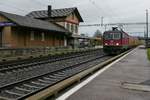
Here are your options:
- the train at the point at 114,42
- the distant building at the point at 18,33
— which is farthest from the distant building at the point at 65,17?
the train at the point at 114,42

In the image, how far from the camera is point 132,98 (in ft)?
23.5

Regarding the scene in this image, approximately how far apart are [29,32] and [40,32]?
9.52ft

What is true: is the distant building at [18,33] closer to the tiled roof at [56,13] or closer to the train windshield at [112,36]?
→ the train windshield at [112,36]

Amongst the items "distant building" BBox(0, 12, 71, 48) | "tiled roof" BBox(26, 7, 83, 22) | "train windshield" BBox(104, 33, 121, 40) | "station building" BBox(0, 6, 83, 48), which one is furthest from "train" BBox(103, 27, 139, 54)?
"tiled roof" BBox(26, 7, 83, 22)

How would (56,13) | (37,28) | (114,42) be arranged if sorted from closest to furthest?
1. (114,42)
2. (37,28)
3. (56,13)

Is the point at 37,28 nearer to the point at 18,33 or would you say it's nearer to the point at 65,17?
the point at 18,33

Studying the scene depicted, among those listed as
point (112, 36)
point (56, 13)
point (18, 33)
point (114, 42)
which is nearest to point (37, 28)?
point (18, 33)

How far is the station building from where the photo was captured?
1171 inches

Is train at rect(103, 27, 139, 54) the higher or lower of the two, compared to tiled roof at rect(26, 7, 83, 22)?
lower

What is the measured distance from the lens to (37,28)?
103 feet

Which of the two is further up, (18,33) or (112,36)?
(18,33)

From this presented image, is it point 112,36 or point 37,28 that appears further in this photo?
point 37,28

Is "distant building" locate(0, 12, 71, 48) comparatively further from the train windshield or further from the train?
the train

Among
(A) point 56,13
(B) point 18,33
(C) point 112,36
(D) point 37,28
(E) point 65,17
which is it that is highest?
(A) point 56,13
